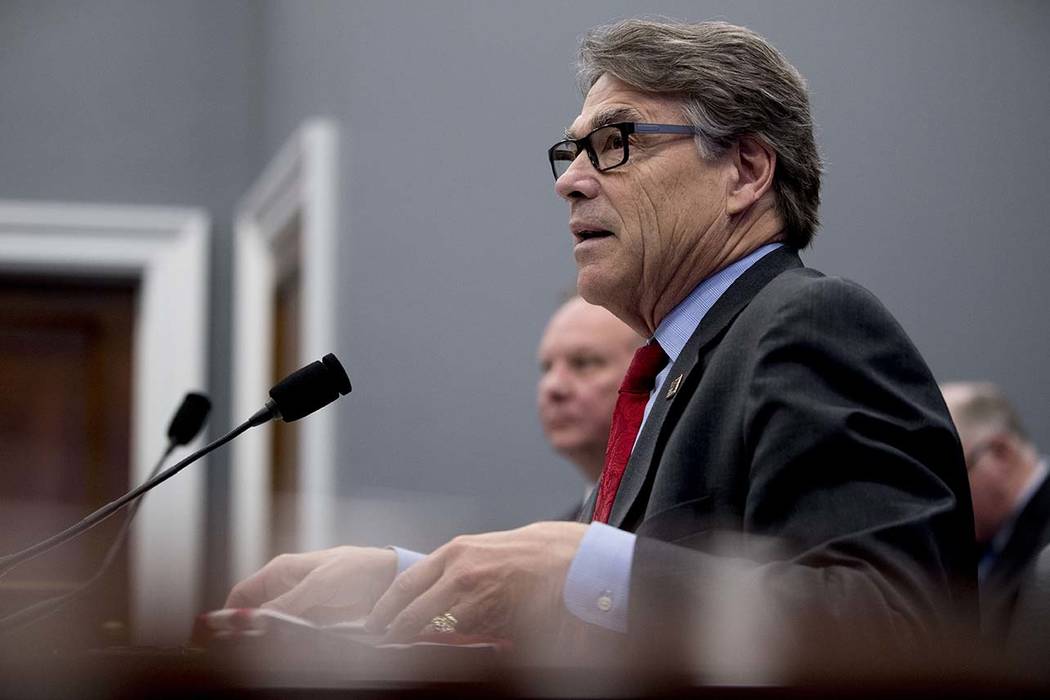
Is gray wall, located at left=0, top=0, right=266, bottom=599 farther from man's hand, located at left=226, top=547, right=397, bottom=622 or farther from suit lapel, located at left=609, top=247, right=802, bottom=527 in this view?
man's hand, located at left=226, top=547, right=397, bottom=622

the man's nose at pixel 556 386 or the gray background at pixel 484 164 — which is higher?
the gray background at pixel 484 164

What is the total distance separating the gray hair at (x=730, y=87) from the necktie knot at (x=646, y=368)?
172mm

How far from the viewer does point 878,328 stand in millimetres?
1122

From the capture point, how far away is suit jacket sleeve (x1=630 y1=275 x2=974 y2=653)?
93cm

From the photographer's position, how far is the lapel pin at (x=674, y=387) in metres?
1.26

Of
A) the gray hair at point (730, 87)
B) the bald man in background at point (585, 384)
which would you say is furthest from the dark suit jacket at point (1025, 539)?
the gray hair at point (730, 87)

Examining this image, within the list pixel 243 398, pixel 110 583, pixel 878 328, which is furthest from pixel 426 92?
pixel 110 583

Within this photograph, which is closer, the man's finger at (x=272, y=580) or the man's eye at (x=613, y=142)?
the man's finger at (x=272, y=580)

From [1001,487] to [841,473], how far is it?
2.31 metres

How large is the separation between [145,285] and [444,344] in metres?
1.81

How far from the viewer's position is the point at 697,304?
1405 millimetres

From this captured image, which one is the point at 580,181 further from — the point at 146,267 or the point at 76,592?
the point at 146,267

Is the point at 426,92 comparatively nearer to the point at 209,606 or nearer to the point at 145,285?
the point at 145,285

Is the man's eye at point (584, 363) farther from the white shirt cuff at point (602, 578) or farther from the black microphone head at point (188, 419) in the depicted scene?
the white shirt cuff at point (602, 578)
